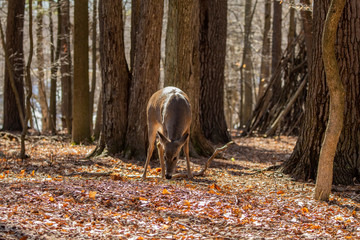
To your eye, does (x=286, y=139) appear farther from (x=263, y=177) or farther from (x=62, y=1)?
(x=62, y=1)

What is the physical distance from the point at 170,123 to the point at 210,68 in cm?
694

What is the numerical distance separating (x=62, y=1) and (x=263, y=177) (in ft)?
40.0

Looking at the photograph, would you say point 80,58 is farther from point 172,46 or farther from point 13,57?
point 13,57

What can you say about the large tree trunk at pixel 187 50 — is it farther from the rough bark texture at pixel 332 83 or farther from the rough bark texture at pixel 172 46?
the rough bark texture at pixel 332 83

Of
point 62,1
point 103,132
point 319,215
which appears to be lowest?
point 319,215

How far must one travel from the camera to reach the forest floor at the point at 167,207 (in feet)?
17.1

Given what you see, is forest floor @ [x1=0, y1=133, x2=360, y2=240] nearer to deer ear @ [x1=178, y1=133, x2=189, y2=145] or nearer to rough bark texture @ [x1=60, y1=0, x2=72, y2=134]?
deer ear @ [x1=178, y1=133, x2=189, y2=145]

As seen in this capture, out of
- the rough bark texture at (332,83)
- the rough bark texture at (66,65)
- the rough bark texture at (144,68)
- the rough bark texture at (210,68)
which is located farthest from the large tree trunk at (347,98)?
the rough bark texture at (66,65)

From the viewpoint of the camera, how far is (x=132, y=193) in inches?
263

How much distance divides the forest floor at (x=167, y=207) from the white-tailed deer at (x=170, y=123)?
1.63 feet

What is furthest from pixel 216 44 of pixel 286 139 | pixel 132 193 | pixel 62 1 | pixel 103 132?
pixel 132 193

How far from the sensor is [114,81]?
1100cm

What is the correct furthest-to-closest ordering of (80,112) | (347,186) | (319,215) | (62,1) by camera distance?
1. (62,1)
2. (80,112)
3. (347,186)
4. (319,215)

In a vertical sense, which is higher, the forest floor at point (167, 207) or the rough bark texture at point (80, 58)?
the rough bark texture at point (80, 58)
